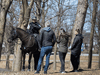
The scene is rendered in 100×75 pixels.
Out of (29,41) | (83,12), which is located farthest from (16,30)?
(83,12)

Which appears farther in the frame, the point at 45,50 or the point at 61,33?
the point at 61,33

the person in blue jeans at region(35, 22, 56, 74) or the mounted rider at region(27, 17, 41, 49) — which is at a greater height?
the mounted rider at region(27, 17, 41, 49)

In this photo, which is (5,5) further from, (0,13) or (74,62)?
(74,62)

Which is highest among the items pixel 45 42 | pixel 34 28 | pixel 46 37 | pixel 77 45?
pixel 34 28

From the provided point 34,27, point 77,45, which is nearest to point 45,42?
point 77,45

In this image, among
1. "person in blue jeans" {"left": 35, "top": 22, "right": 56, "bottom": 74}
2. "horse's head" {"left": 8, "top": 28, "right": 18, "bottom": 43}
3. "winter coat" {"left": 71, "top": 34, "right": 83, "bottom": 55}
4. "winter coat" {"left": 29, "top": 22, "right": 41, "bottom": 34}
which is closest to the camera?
"person in blue jeans" {"left": 35, "top": 22, "right": 56, "bottom": 74}

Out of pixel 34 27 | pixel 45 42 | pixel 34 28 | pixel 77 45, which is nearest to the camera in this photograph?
pixel 45 42

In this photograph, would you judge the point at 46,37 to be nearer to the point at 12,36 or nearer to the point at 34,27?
the point at 34,27

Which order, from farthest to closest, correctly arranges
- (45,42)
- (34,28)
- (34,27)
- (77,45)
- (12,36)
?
(34,28)
(34,27)
(12,36)
(77,45)
(45,42)

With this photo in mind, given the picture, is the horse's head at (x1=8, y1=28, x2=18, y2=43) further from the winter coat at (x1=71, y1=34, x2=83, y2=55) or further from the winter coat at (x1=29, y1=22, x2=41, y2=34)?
the winter coat at (x1=71, y1=34, x2=83, y2=55)

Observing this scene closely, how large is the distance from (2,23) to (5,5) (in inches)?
47.9

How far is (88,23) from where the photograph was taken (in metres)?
26.0

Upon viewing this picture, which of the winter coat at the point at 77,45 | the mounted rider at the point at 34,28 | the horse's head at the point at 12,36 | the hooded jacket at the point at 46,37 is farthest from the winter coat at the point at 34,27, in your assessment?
the winter coat at the point at 77,45

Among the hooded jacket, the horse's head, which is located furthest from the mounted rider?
the hooded jacket
